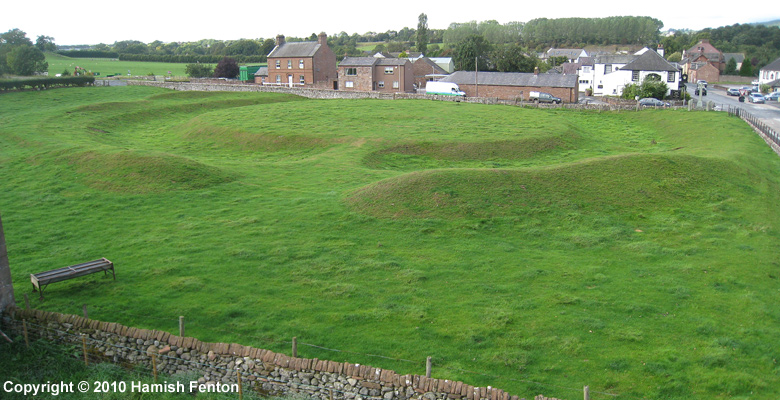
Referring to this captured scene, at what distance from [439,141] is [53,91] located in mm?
66919

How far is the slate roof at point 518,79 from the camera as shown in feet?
269

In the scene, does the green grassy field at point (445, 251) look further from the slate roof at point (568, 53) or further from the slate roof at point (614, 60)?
the slate roof at point (568, 53)

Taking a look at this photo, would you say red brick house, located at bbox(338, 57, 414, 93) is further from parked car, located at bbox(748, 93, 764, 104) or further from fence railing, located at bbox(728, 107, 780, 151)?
parked car, located at bbox(748, 93, 764, 104)

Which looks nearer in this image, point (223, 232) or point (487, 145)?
point (223, 232)

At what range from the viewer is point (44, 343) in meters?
17.1

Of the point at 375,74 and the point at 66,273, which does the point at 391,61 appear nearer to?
the point at 375,74

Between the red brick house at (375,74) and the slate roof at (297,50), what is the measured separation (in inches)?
280

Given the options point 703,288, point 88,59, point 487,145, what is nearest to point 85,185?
point 487,145

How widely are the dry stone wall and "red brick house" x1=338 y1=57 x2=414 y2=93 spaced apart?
81.0m

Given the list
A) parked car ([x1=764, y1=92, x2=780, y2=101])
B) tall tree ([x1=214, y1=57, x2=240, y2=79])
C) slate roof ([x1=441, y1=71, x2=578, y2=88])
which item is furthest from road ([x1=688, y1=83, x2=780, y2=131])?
tall tree ([x1=214, y1=57, x2=240, y2=79])

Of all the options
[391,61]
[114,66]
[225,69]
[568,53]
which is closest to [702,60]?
[568,53]

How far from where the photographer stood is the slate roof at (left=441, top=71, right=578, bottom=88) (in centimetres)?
8208

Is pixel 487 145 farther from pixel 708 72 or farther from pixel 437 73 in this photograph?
pixel 708 72

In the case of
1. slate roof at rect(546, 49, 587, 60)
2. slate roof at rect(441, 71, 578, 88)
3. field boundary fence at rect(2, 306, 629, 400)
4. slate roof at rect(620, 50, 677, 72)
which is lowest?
field boundary fence at rect(2, 306, 629, 400)
